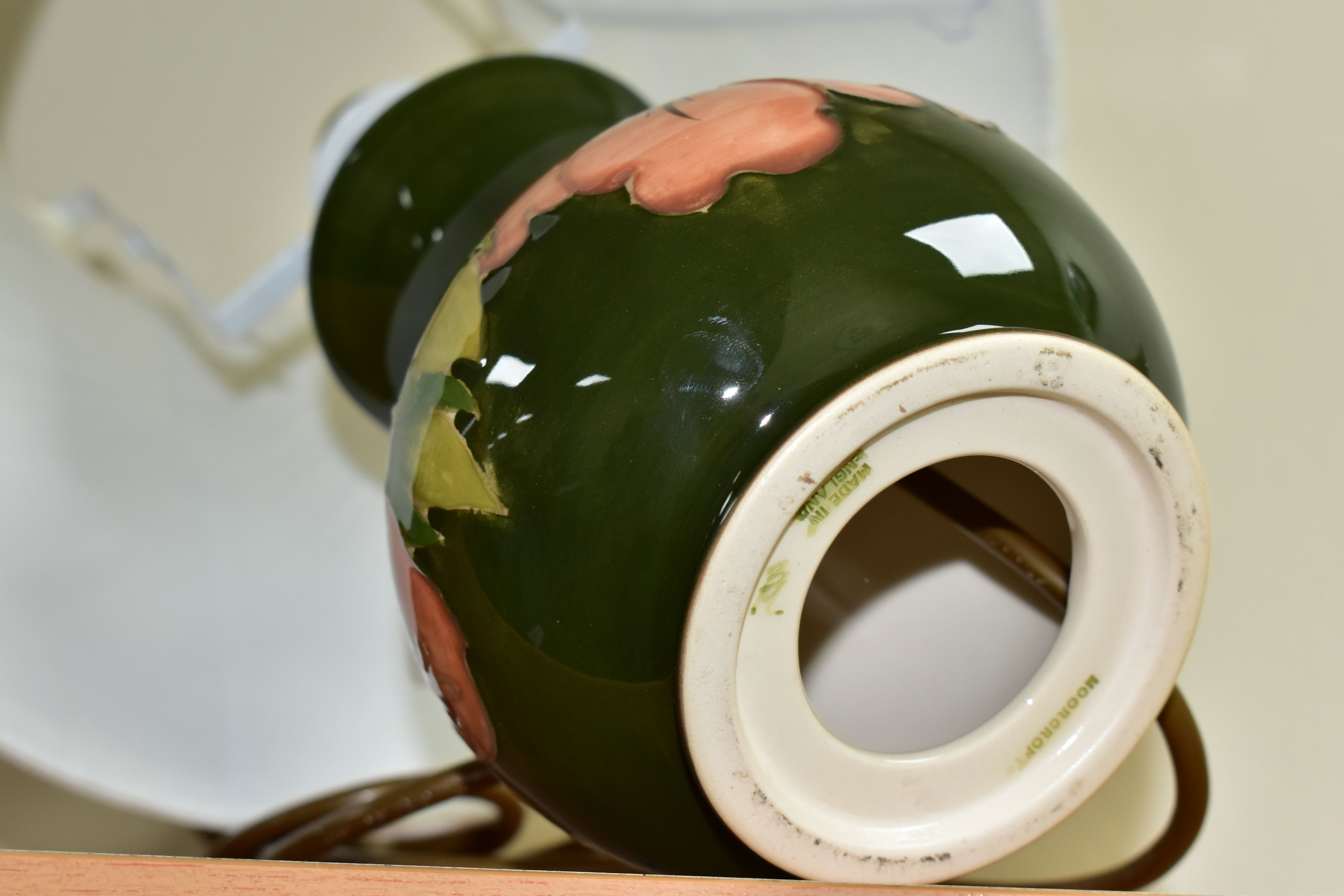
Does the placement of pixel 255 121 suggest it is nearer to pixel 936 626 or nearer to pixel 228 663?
pixel 228 663

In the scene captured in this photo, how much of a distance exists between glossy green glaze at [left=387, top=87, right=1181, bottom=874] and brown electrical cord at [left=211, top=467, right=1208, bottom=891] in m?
0.08

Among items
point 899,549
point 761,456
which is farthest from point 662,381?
point 899,549

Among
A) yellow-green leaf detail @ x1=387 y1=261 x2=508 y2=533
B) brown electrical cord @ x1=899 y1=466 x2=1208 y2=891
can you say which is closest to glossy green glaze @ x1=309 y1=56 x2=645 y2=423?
yellow-green leaf detail @ x1=387 y1=261 x2=508 y2=533

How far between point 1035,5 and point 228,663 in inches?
28.3

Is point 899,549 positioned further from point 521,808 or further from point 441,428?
point 521,808

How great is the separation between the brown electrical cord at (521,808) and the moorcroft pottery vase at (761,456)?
0.03 m

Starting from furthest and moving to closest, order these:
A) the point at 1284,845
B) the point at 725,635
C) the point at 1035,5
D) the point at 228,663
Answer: the point at 228,663, the point at 1035,5, the point at 1284,845, the point at 725,635

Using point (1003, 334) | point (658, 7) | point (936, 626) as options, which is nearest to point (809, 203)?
point (1003, 334)

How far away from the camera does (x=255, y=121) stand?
776mm

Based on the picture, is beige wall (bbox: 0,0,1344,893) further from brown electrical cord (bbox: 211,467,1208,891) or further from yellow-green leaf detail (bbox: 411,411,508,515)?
yellow-green leaf detail (bbox: 411,411,508,515)

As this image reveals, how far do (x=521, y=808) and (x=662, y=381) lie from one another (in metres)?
0.41

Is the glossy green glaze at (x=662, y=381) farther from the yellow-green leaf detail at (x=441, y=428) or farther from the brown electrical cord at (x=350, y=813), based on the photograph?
the brown electrical cord at (x=350, y=813)

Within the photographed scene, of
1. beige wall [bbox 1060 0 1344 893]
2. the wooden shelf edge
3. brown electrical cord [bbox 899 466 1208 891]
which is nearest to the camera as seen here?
the wooden shelf edge

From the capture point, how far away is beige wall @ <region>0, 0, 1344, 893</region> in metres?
0.52
